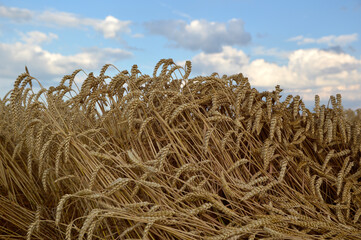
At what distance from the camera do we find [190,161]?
1.88 m

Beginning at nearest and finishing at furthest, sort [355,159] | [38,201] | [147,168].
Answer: [147,168]
[355,159]
[38,201]

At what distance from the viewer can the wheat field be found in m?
1.70

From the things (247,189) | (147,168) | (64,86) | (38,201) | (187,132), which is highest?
(64,86)

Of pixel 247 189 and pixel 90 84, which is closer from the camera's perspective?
pixel 247 189

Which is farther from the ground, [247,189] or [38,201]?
[247,189]

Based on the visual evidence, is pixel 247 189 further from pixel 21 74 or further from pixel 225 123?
pixel 21 74

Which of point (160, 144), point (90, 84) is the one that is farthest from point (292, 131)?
point (90, 84)

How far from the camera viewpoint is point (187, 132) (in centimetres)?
192

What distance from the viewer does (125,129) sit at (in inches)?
80.4

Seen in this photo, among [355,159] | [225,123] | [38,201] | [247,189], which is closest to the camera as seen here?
[247,189]

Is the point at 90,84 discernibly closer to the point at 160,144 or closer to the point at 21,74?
the point at 21,74

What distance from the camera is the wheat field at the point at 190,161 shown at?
1702 mm

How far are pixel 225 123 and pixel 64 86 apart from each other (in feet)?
3.62

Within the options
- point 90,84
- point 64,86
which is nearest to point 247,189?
point 90,84
